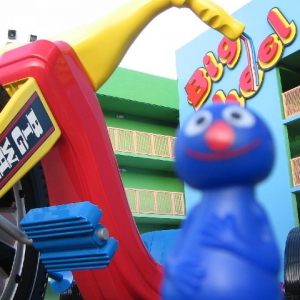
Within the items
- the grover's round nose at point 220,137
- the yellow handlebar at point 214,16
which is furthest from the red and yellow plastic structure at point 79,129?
the grover's round nose at point 220,137

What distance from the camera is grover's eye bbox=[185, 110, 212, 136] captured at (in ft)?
6.27

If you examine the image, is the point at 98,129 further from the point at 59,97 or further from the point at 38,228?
the point at 38,228

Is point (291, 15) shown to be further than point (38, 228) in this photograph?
Yes

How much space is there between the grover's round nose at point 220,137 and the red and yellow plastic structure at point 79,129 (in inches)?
31.3

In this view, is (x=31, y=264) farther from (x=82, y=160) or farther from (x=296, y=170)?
(x=296, y=170)

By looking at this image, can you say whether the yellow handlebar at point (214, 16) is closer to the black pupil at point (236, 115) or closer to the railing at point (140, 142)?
the black pupil at point (236, 115)

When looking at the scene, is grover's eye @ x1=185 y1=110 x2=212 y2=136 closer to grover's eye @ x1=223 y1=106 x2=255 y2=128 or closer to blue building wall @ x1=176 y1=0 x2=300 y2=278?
grover's eye @ x1=223 y1=106 x2=255 y2=128

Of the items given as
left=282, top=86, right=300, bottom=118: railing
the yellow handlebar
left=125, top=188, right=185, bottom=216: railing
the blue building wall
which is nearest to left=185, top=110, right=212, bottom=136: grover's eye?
the yellow handlebar

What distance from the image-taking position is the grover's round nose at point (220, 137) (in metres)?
1.86

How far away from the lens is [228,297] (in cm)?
171

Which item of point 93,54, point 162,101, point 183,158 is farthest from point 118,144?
point 183,158

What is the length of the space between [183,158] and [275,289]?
532 millimetres

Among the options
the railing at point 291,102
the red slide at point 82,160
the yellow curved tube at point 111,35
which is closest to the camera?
the red slide at point 82,160

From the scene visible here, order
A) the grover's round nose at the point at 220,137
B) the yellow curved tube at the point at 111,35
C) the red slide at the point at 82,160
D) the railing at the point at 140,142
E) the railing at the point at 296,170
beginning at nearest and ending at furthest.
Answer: the grover's round nose at the point at 220,137, the red slide at the point at 82,160, the yellow curved tube at the point at 111,35, the railing at the point at 296,170, the railing at the point at 140,142
